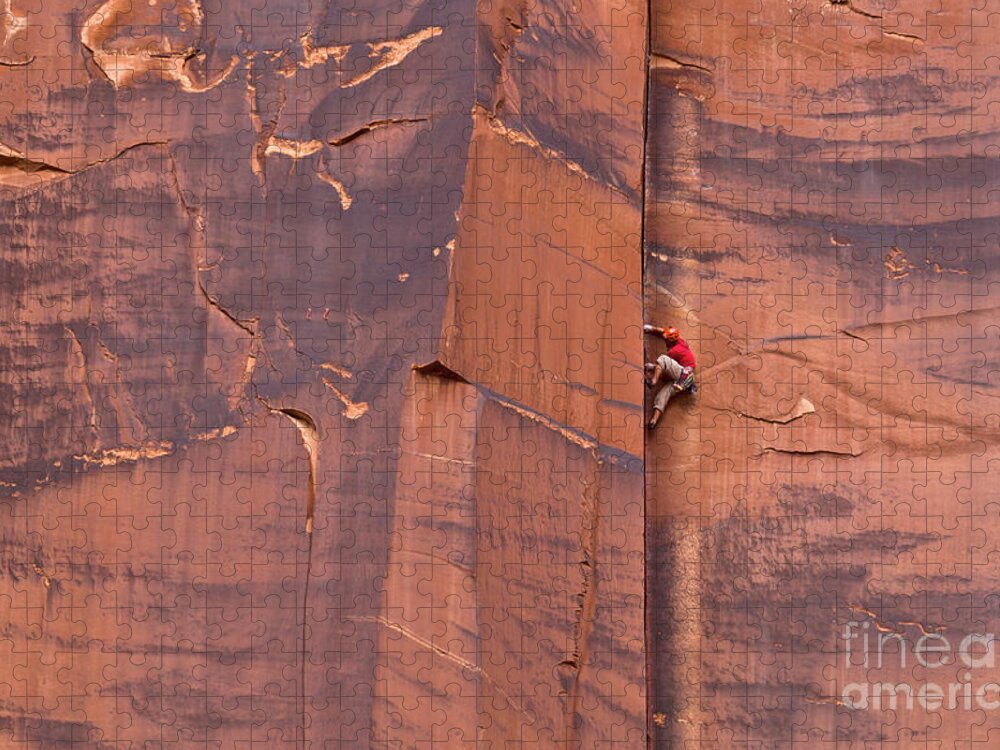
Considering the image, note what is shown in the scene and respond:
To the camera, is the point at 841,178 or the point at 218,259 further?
the point at 841,178

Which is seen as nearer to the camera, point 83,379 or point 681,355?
point 83,379

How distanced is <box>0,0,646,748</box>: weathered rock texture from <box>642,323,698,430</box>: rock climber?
0.20 meters

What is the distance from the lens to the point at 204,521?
4137 mm

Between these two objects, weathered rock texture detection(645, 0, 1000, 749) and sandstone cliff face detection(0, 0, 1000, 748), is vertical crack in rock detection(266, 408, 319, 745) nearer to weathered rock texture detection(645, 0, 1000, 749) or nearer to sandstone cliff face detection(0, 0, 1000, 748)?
sandstone cliff face detection(0, 0, 1000, 748)

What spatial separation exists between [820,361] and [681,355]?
558 mm

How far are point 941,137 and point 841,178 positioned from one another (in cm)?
41

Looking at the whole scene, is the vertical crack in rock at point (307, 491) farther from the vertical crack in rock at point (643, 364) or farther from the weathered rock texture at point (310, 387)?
the vertical crack in rock at point (643, 364)

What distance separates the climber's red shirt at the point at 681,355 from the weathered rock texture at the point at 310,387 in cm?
26

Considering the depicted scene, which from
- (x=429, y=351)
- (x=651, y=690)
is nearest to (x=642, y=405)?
(x=429, y=351)

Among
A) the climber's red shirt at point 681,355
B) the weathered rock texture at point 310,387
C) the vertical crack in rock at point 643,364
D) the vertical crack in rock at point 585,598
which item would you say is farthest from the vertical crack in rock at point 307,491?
the climber's red shirt at point 681,355

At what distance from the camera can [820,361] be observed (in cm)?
447

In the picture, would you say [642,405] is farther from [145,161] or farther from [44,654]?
[44,654]

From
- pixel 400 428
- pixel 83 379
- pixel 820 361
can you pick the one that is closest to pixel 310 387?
pixel 400 428

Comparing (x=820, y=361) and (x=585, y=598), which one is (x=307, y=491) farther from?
(x=820, y=361)
